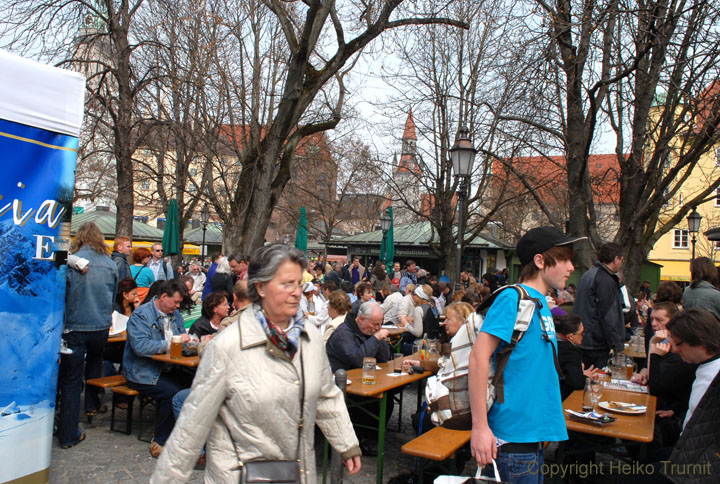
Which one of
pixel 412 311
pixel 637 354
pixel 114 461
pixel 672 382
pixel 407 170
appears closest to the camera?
pixel 672 382

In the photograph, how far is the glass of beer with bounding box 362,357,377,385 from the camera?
5.32 metres

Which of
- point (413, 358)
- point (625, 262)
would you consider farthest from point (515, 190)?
point (413, 358)

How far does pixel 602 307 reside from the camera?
6.25m

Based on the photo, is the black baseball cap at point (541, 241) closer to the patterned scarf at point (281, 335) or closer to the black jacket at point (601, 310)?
the patterned scarf at point (281, 335)

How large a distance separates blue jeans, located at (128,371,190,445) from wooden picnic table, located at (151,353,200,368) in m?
0.24

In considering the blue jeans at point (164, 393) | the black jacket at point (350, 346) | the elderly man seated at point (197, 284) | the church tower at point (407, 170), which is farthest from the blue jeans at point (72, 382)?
the church tower at point (407, 170)

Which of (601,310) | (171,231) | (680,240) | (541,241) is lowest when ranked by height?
(601,310)

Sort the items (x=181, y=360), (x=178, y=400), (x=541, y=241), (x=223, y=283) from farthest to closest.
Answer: (x=223, y=283) → (x=181, y=360) → (x=178, y=400) → (x=541, y=241)

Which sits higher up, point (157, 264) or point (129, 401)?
point (157, 264)

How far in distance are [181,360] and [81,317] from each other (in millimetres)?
1121

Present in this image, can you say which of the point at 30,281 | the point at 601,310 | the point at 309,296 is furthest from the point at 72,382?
the point at 601,310

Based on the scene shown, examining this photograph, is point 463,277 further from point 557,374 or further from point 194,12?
point 557,374

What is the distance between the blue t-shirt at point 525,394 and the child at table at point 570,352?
117 inches

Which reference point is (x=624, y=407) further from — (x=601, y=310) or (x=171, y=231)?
(x=171, y=231)
